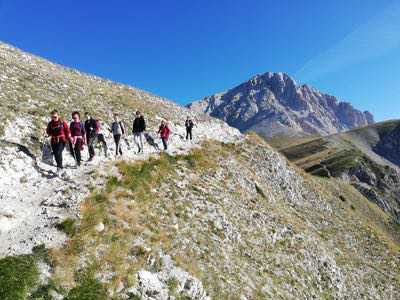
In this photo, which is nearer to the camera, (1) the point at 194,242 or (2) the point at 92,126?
(1) the point at 194,242

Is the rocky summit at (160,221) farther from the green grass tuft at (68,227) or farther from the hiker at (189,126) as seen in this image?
the hiker at (189,126)

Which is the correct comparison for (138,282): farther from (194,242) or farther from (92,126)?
(92,126)

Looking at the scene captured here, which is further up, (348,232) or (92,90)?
(92,90)

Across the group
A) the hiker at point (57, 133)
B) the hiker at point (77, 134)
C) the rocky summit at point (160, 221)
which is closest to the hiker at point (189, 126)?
the rocky summit at point (160, 221)

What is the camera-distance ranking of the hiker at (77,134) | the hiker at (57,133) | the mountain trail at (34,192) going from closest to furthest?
1. the mountain trail at (34,192)
2. the hiker at (57,133)
3. the hiker at (77,134)

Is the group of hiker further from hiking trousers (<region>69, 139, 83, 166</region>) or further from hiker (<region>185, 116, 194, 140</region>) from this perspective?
hiker (<region>185, 116, 194, 140</region>)

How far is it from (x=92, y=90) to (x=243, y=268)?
30418 mm

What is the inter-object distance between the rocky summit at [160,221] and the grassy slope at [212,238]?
87 mm

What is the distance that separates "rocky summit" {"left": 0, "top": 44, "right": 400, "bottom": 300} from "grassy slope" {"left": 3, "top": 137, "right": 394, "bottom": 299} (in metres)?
0.09

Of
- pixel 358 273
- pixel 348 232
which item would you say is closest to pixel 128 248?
pixel 358 273

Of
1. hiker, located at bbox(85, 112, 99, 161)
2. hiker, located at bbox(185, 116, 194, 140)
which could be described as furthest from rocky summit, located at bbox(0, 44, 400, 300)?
hiker, located at bbox(85, 112, 99, 161)

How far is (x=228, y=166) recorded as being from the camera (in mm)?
36156

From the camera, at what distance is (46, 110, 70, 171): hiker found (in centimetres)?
2381

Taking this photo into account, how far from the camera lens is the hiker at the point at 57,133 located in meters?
23.8
